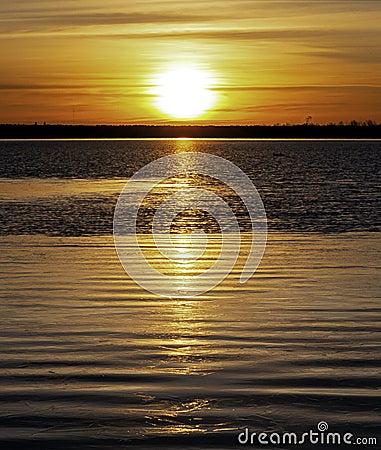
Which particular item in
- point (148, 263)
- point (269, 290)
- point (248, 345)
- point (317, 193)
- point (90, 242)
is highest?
point (317, 193)

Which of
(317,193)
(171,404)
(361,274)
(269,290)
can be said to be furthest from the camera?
(317,193)

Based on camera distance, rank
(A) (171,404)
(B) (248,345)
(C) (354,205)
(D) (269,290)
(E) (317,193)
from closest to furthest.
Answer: (A) (171,404) < (B) (248,345) < (D) (269,290) < (C) (354,205) < (E) (317,193)

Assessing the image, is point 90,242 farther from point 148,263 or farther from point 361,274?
point 361,274

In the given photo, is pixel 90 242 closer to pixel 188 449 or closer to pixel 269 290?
pixel 269 290

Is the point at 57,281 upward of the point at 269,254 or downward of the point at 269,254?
downward

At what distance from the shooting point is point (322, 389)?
29.3 feet

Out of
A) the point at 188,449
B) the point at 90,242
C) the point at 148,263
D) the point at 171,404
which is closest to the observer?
the point at 188,449

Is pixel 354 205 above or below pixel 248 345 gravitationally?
above

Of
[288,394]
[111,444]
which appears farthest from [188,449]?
[288,394]

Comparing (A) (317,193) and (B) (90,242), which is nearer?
(B) (90,242)

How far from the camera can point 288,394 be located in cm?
875

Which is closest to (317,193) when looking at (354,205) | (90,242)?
(354,205)

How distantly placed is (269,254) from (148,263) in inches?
119

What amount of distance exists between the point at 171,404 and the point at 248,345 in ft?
8.25
